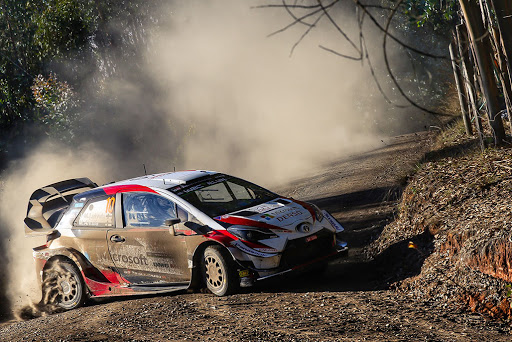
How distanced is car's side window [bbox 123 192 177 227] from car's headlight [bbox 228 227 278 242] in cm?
96

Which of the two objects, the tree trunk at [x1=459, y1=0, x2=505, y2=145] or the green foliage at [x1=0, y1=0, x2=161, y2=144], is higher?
the green foliage at [x1=0, y1=0, x2=161, y2=144]

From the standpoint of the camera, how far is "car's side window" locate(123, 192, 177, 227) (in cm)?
777

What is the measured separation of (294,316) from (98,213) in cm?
359

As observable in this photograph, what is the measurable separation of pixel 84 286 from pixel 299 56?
19501 millimetres

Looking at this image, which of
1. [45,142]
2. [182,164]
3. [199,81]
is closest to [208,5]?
[199,81]

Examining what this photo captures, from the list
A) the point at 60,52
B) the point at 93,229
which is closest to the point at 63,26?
the point at 60,52

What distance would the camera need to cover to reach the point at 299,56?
86.8 feet

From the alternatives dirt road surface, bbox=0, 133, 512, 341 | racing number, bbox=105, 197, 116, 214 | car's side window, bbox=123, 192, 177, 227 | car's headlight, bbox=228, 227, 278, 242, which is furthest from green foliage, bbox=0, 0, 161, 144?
car's headlight, bbox=228, 227, 278, 242

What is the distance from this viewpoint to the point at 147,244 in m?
7.82

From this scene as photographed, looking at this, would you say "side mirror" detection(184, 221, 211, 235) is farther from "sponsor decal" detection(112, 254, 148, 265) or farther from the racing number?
the racing number

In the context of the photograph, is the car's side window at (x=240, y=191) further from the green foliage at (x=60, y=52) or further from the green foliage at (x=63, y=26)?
the green foliage at (x=63, y=26)

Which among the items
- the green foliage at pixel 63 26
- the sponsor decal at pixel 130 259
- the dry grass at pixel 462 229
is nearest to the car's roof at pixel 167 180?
the sponsor decal at pixel 130 259

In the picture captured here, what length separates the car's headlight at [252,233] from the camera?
711 centimetres

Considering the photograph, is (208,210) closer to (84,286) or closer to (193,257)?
(193,257)
